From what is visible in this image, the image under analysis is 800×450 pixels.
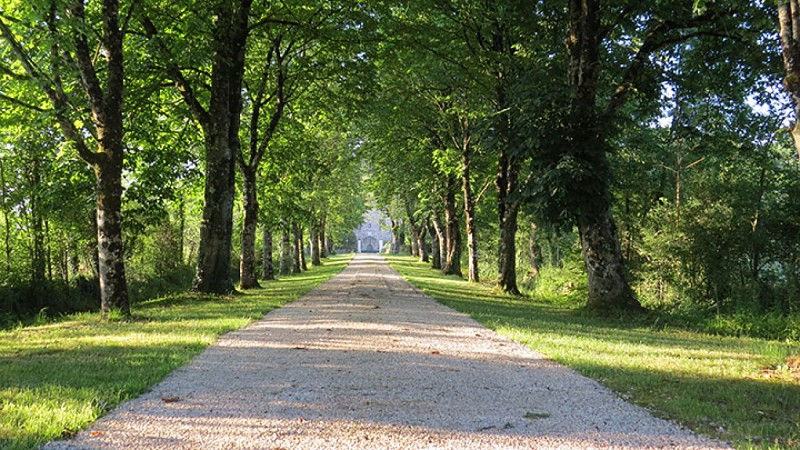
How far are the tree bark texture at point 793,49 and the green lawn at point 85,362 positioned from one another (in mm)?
7363

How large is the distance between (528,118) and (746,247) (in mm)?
8889

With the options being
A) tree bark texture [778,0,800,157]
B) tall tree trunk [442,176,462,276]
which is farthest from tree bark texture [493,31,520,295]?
tree bark texture [778,0,800,157]

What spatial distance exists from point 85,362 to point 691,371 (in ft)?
23.0

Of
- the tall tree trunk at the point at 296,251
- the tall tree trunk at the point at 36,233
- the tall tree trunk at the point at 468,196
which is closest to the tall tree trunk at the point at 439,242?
the tall tree trunk at the point at 296,251

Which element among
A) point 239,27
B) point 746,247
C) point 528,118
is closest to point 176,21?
point 239,27

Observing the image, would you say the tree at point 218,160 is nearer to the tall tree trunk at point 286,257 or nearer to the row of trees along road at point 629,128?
the row of trees along road at point 629,128

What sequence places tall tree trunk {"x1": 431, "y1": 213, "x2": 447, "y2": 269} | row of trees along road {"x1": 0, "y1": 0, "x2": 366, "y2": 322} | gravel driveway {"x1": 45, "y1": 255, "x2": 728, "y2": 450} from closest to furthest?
gravel driveway {"x1": 45, "y1": 255, "x2": 728, "y2": 450} < row of trees along road {"x1": 0, "y1": 0, "x2": 366, "y2": 322} < tall tree trunk {"x1": 431, "y1": 213, "x2": 447, "y2": 269}

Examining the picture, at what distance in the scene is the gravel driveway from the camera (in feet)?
12.4

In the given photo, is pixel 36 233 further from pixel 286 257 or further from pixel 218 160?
pixel 286 257

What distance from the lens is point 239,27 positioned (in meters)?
14.8

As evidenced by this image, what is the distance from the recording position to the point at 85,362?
6008 millimetres

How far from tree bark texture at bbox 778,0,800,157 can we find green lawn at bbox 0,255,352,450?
736 centimetres

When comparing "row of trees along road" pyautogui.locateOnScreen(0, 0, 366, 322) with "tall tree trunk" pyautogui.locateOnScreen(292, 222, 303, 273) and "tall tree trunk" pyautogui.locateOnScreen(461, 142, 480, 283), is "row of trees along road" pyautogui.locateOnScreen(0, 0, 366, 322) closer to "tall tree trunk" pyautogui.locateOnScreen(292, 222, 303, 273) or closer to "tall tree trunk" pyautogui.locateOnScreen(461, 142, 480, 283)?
"tall tree trunk" pyautogui.locateOnScreen(461, 142, 480, 283)

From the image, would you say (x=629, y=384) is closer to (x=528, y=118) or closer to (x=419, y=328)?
(x=419, y=328)
